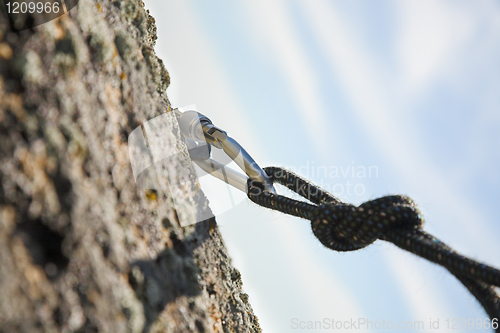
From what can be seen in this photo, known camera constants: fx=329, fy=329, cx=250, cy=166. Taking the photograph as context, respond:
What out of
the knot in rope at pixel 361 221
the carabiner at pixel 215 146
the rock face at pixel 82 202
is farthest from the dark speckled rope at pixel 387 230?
the rock face at pixel 82 202

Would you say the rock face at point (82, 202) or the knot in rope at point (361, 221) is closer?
the rock face at point (82, 202)

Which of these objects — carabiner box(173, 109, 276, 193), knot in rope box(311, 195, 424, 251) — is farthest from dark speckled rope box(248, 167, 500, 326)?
carabiner box(173, 109, 276, 193)

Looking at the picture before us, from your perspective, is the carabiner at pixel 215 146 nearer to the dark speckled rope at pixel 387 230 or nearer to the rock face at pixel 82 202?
the dark speckled rope at pixel 387 230

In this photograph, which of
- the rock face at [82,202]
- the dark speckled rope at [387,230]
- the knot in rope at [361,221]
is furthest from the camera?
the knot in rope at [361,221]

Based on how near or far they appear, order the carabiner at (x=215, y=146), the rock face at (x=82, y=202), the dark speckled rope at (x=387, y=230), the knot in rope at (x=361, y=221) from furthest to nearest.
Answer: the carabiner at (x=215, y=146), the knot in rope at (x=361, y=221), the dark speckled rope at (x=387, y=230), the rock face at (x=82, y=202)

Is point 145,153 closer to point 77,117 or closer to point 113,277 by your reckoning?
point 77,117

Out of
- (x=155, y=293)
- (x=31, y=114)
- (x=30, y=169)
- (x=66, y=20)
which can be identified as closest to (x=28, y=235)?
(x=30, y=169)
